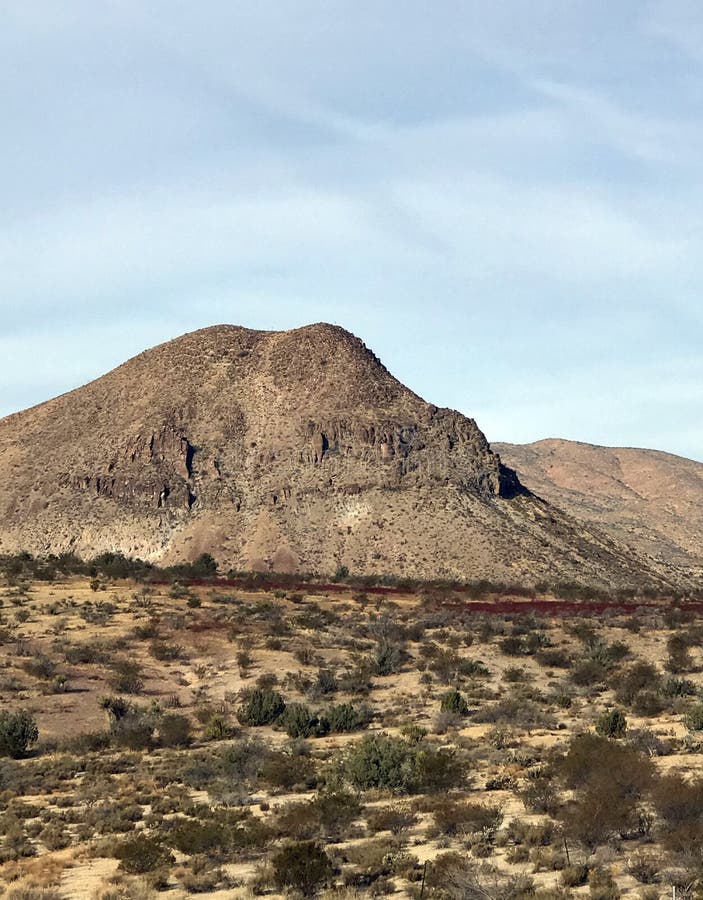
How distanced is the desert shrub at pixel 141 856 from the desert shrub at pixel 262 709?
1345cm

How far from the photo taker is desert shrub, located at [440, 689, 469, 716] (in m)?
32.1

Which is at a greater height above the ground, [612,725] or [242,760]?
[612,725]

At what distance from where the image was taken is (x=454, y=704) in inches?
1267

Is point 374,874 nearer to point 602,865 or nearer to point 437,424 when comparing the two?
point 602,865

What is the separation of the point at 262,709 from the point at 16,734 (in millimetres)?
6952

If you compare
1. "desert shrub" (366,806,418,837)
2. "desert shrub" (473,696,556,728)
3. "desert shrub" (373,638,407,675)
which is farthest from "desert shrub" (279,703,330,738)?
"desert shrub" (366,806,418,837)

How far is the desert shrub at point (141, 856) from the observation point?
1806 cm

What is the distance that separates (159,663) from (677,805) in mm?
23740

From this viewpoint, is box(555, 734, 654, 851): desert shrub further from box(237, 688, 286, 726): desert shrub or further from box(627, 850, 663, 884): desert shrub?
box(237, 688, 286, 726): desert shrub

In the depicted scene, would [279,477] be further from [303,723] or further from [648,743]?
[648,743]

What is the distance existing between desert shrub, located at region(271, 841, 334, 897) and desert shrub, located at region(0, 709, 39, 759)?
14.5 metres

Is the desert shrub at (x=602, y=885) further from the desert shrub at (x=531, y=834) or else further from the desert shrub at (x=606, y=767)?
the desert shrub at (x=606, y=767)

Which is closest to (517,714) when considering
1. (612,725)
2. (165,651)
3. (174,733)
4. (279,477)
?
(612,725)

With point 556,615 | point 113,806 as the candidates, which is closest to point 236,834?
point 113,806
